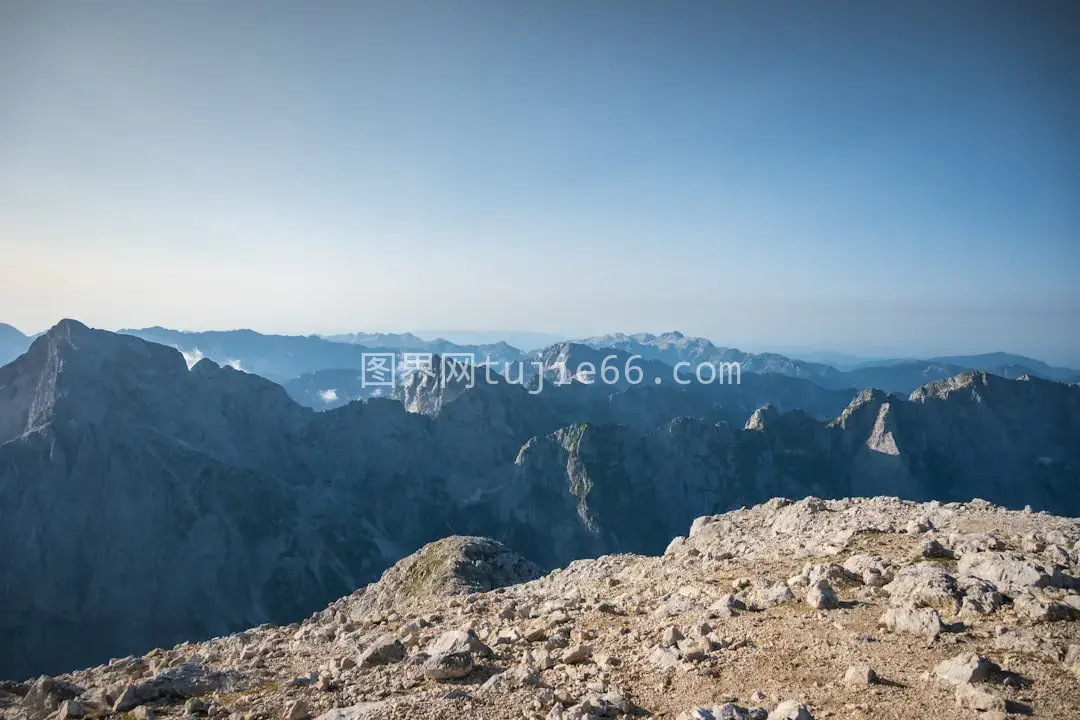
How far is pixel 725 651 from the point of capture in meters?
12.1

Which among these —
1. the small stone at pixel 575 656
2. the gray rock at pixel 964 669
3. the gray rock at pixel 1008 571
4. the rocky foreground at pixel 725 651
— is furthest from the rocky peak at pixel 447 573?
the gray rock at pixel 964 669

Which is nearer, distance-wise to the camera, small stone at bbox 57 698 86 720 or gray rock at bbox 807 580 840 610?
small stone at bbox 57 698 86 720

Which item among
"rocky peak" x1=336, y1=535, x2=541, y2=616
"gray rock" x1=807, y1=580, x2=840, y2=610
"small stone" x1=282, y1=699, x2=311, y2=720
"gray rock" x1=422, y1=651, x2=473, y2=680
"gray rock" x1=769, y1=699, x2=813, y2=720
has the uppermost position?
"gray rock" x1=769, y1=699, x2=813, y2=720

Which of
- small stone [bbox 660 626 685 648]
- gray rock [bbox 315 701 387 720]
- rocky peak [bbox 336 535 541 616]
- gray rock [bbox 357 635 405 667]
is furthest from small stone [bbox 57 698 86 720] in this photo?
rocky peak [bbox 336 535 541 616]

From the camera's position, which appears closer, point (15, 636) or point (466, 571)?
point (466, 571)

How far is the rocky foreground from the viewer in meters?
10.1

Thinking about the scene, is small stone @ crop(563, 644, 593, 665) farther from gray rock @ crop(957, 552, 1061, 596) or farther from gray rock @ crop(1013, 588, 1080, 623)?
gray rock @ crop(957, 552, 1061, 596)

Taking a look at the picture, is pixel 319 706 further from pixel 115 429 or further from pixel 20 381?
pixel 20 381

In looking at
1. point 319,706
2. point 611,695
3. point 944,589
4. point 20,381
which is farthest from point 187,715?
point 20,381

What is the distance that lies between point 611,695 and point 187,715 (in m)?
9.40

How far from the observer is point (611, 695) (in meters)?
10.6

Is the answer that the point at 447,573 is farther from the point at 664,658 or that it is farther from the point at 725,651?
the point at 725,651

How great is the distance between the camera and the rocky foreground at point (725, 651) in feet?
33.1

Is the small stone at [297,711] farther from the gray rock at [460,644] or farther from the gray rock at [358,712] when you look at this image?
the gray rock at [460,644]
